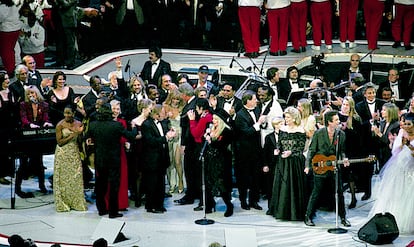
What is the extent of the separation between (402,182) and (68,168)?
4.38m

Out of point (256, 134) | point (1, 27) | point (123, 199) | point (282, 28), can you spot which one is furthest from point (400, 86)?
point (1, 27)

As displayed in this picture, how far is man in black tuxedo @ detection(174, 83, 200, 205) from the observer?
47.5ft

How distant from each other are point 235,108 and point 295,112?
1.40m

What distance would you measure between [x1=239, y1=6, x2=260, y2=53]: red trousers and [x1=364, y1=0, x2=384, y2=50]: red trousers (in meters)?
2.01

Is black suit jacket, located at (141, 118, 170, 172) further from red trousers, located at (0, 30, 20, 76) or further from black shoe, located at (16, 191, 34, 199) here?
red trousers, located at (0, 30, 20, 76)

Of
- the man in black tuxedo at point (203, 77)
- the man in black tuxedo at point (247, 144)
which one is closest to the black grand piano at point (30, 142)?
the man in black tuxedo at point (203, 77)

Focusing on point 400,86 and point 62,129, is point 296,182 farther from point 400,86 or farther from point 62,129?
point 400,86

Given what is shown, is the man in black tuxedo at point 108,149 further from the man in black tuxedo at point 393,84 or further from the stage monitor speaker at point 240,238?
the man in black tuxedo at point 393,84

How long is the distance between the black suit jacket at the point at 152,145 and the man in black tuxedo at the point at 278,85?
263 cm

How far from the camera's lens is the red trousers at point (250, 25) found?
19.4m

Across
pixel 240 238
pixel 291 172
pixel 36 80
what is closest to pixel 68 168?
pixel 36 80

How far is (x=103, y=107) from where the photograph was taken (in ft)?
45.4

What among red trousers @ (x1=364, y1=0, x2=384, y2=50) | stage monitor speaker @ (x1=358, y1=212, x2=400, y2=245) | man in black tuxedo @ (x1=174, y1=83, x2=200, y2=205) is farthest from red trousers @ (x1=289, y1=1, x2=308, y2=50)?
stage monitor speaker @ (x1=358, y1=212, x2=400, y2=245)

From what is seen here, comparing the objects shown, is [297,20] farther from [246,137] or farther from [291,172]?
[291,172]
